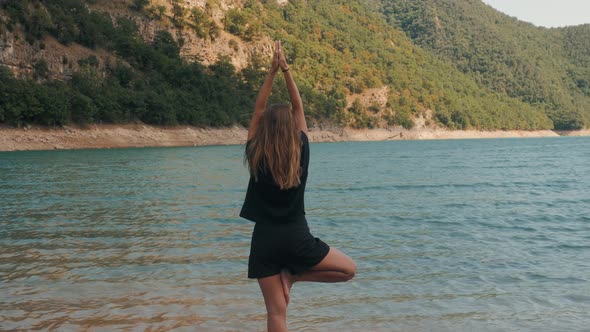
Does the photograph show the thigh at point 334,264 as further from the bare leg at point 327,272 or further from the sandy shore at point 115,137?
the sandy shore at point 115,137

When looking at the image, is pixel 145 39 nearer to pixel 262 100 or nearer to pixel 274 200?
pixel 262 100

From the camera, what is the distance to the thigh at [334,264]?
13.8 ft

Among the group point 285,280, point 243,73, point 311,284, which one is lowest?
point 311,284

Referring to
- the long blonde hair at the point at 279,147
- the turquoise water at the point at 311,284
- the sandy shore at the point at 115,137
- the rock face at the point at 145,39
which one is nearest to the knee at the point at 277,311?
the long blonde hair at the point at 279,147

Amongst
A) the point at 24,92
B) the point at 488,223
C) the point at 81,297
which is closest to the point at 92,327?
the point at 81,297

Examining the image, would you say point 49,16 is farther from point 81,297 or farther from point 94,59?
point 81,297

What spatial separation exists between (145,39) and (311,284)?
89941mm

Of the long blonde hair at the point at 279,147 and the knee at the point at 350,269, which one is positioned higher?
the long blonde hair at the point at 279,147

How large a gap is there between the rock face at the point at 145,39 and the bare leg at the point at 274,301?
218 feet

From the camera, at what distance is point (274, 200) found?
13.1ft

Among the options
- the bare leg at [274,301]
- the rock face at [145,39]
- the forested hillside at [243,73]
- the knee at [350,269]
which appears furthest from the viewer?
the forested hillside at [243,73]

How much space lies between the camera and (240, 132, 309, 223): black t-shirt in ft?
13.0

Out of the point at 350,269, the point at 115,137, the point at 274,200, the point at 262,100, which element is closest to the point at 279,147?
the point at 274,200

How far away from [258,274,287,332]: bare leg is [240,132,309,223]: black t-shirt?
46cm
